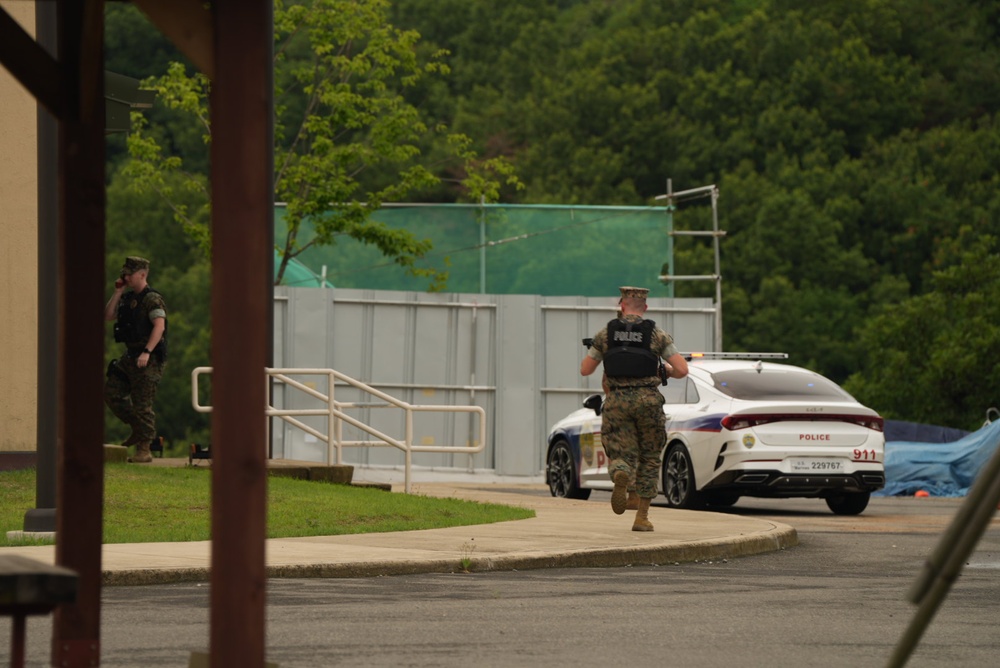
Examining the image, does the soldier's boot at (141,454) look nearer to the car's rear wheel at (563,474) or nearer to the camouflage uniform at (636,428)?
the car's rear wheel at (563,474)

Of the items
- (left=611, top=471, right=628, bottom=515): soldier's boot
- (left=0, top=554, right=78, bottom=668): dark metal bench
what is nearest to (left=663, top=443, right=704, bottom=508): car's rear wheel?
(left=611, top=471, right=628, bottom=515): soldier's boot

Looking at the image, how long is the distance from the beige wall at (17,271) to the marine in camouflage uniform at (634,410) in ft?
20.4

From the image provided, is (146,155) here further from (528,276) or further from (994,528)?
(994,528)

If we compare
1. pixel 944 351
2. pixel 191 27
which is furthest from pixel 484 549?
pixel 944 351

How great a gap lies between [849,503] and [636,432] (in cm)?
553

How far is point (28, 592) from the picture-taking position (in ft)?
15.9

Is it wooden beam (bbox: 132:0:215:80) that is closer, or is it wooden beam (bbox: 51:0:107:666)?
wooden beam (bbox: 132:0:215:80)

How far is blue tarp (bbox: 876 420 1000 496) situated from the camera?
82.5 ft

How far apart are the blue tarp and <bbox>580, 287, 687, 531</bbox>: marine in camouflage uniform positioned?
11539mm

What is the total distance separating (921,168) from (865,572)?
175 feet

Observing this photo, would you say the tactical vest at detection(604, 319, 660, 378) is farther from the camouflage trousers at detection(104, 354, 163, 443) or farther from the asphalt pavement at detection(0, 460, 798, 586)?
the camouflage trousers at detection(104, 354, 163, 443)

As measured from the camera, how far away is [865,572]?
11938 millimetres

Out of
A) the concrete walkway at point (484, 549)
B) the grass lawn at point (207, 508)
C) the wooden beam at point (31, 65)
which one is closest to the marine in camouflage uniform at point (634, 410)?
the concrete walkway at point (484, 549)

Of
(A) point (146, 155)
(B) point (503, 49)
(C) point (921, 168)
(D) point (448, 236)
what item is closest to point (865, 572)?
(A) point (146, 155)
